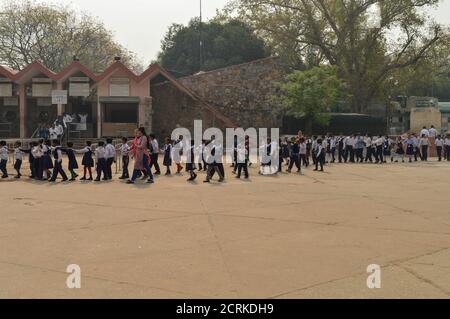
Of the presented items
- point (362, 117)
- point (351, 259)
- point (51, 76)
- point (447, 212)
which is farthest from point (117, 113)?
point (351, 259)

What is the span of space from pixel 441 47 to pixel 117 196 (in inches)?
1168

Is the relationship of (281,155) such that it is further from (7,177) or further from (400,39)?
(400,39)

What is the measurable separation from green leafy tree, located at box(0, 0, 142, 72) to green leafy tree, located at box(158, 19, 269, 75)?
6096mm

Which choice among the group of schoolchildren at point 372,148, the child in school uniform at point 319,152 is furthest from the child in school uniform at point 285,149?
the child in school uniform at point 319,152

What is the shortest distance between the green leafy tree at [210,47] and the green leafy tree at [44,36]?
6096 millimetres

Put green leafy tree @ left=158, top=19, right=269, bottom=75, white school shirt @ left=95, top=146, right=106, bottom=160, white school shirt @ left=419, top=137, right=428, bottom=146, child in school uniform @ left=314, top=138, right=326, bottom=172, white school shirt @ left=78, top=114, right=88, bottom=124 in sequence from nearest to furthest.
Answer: white school shirt @ left=95, top=146, right=106, bottom=160, child in school uniform @ left=314, top=138, right=326, bottom=172, white school shirt @ left=419, top=137, right=428, bottom=146, white school shirt @ left=78, top=114, right=88, bottom=124, green leafy tree @ left=158, top=19, right=269, bottom=75

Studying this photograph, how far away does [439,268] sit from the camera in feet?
22.5

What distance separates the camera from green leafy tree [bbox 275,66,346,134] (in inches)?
1272

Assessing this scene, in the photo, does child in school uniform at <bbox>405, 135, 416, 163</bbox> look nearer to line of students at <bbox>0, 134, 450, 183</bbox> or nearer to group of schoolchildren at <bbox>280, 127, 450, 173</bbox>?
group of schoolchildren at <bbox>280, 127, 450, 173</bbox>

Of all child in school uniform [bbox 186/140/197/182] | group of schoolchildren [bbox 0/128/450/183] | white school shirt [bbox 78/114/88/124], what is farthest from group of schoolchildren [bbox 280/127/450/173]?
white school shirt [bbox 78/114/88/124]

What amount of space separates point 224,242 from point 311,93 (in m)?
24.9

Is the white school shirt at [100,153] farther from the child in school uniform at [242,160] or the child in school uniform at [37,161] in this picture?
the child in school uniform at [242,160]

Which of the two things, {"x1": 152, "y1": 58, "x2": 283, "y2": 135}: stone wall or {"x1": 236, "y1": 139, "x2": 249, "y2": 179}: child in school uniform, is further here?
{"x1": 152, "y1": 58, "x2": 283, "y2": 135}: stone wall

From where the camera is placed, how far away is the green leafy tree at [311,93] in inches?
1272
